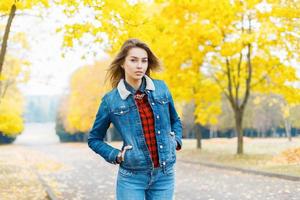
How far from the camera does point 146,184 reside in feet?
11.4

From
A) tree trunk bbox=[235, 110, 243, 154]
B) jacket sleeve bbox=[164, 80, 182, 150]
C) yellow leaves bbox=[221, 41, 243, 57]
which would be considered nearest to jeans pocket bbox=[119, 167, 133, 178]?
jacket sleeve bbox=[164, 80, 182, 150]

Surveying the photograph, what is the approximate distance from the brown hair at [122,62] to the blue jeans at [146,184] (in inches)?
28.8

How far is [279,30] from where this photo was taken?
20141 mm

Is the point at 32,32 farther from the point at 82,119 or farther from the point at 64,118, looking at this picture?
the point at 64,118

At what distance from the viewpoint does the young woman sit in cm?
344

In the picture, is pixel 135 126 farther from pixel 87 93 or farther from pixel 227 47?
pixel 87 93

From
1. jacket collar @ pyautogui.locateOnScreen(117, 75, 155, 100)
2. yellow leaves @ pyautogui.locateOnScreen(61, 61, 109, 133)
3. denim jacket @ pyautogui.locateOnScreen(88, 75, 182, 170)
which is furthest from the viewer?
yellow leaves @ pyautogui.locateOnScreen(61, 61, 109, 133)

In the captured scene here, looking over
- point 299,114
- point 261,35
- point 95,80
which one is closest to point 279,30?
point 261,35

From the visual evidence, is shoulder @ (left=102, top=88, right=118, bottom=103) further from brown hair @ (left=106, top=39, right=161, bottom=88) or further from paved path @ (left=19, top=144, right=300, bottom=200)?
paved path @ (left=19, top=144, right=300, bottom=200)

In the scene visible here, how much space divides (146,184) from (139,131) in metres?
0.39

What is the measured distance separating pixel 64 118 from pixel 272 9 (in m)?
56.3

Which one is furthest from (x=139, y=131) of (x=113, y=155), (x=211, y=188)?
(x=211, y=188)

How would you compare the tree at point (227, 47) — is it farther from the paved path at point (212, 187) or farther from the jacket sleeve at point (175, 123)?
the jacket sleeve at point (175, 123)

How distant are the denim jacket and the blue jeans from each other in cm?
5
